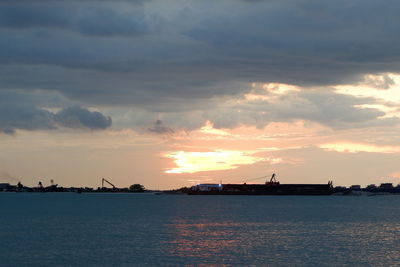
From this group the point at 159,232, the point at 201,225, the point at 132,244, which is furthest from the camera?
the point at 201,225

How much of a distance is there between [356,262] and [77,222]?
82.6 meters

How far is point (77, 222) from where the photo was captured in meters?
148

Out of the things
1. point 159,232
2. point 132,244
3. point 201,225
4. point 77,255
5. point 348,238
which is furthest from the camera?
point 201,225

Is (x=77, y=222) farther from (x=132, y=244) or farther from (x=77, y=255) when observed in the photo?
(x=77, y=255)

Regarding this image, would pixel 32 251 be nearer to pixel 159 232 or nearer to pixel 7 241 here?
pixel 7 241

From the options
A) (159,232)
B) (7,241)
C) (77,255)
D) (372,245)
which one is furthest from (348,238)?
(7,241)

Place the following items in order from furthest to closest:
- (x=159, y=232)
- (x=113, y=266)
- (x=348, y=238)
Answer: (x=159, y=232)
(x=348, y=238)
(x=113, y=266)

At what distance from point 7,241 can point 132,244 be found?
2186cm

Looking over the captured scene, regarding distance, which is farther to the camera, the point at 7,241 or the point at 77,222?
the point at 77,222

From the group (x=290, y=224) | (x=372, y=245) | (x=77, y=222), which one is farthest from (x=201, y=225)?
(x=372, y=245)

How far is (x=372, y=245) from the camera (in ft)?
332

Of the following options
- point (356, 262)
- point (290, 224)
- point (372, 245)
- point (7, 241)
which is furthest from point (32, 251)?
point (290, 224)

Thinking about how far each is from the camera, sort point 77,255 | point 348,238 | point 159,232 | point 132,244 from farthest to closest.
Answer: point 159,232 < point 348,238 < point 132,244 < point 77,255

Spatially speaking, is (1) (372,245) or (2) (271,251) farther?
(1) (372,245)
